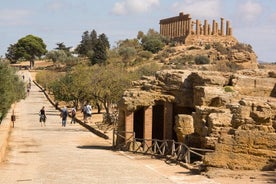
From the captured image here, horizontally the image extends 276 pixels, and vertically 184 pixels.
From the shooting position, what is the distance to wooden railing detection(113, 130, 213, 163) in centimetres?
1952

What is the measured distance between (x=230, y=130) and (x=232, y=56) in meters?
73.7

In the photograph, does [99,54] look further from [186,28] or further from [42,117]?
[42,117]

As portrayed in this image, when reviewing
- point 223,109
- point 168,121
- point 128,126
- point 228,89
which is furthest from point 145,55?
point 223,109

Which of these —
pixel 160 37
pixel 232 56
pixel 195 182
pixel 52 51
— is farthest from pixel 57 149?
pixel 52 51

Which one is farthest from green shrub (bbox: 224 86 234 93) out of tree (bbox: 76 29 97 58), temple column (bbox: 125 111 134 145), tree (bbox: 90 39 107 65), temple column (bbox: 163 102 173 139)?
tree (bbox: 76 29 97 58)

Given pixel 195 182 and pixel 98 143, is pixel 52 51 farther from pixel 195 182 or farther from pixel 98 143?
pixel 195 182

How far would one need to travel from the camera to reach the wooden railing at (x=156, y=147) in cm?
1952

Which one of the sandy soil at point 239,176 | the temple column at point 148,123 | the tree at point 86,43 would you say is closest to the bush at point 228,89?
the temple column at point 148,123

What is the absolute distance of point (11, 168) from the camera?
58.4 feet

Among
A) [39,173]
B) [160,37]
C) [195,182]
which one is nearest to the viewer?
[195,182]

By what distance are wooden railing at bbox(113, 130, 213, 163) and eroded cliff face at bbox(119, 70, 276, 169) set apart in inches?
26.2

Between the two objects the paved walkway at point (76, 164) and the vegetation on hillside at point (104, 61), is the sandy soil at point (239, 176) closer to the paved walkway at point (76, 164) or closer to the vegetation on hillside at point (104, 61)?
the paved walkway at point (76, 164)

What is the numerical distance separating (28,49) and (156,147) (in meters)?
112

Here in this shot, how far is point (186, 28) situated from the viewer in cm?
11562
